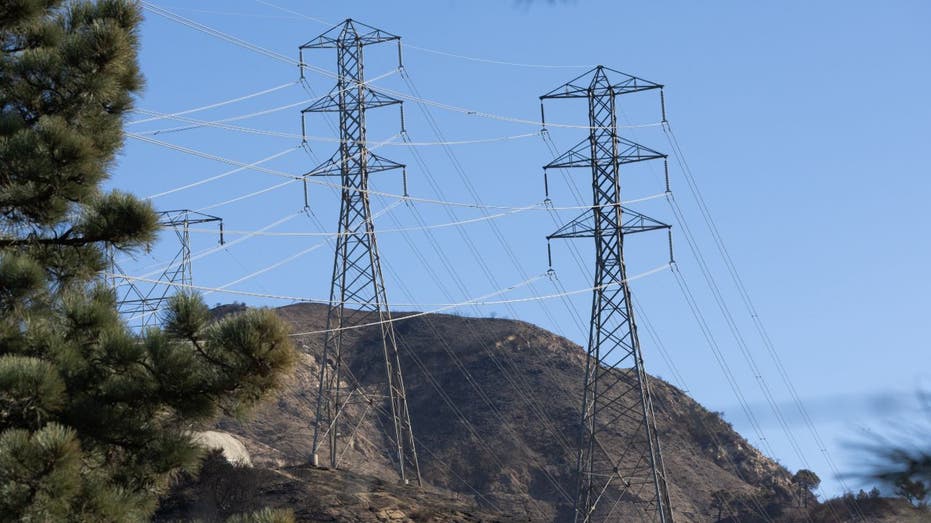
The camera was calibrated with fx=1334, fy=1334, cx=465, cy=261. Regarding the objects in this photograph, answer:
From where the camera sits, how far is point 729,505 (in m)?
67.4

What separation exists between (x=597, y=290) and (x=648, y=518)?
36.7 metres

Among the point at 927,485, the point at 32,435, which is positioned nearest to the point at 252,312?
the point at 32,435

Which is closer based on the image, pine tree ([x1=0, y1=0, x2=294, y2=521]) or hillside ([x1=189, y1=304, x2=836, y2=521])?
pine tree ([x1=0, y1=0, x2=294, y2=521])

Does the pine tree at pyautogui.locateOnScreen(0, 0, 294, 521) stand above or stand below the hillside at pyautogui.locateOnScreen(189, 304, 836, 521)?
below

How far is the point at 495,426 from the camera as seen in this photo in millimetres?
87875

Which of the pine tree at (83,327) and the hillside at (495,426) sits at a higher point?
the hillside at (495,426)

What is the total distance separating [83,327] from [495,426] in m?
73.2

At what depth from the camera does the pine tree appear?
530 inches

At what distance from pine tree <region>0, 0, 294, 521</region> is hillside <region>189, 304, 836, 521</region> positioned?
4583cm

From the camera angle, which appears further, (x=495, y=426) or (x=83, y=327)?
(x=495, y=426)

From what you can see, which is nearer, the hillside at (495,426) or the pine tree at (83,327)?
the pine tree at (83,327)

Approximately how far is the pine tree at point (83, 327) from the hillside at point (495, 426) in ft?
150

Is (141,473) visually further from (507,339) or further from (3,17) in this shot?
(507,339)

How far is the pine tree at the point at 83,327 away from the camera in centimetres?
1345
